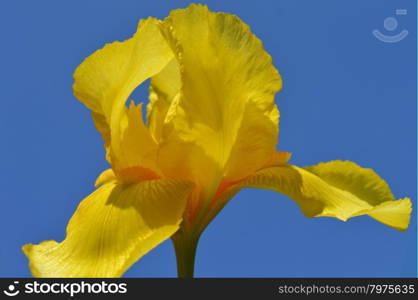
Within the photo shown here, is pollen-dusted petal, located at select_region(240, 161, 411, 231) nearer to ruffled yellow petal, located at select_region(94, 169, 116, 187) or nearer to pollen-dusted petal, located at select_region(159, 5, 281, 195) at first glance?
pollen-dusted petal, located at select_region(159, 5, 281, 195)

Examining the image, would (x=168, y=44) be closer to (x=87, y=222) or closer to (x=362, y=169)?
(x=87, y=222)

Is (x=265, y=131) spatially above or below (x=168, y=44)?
below

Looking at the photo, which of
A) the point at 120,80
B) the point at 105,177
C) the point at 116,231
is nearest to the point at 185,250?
the point at 116,231

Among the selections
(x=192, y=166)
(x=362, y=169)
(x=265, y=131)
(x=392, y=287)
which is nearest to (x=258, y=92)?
(x=265, y=131)

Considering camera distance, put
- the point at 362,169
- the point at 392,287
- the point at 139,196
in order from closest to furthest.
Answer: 1. the point at 139,196
2. the point at 392,287
3. the point at 362,169

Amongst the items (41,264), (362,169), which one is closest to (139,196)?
(41,264)

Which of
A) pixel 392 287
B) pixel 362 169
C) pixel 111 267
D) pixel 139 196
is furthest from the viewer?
pixel 362 169

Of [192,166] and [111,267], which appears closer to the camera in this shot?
[111,267]

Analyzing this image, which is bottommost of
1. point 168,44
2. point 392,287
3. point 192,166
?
point 392,287
